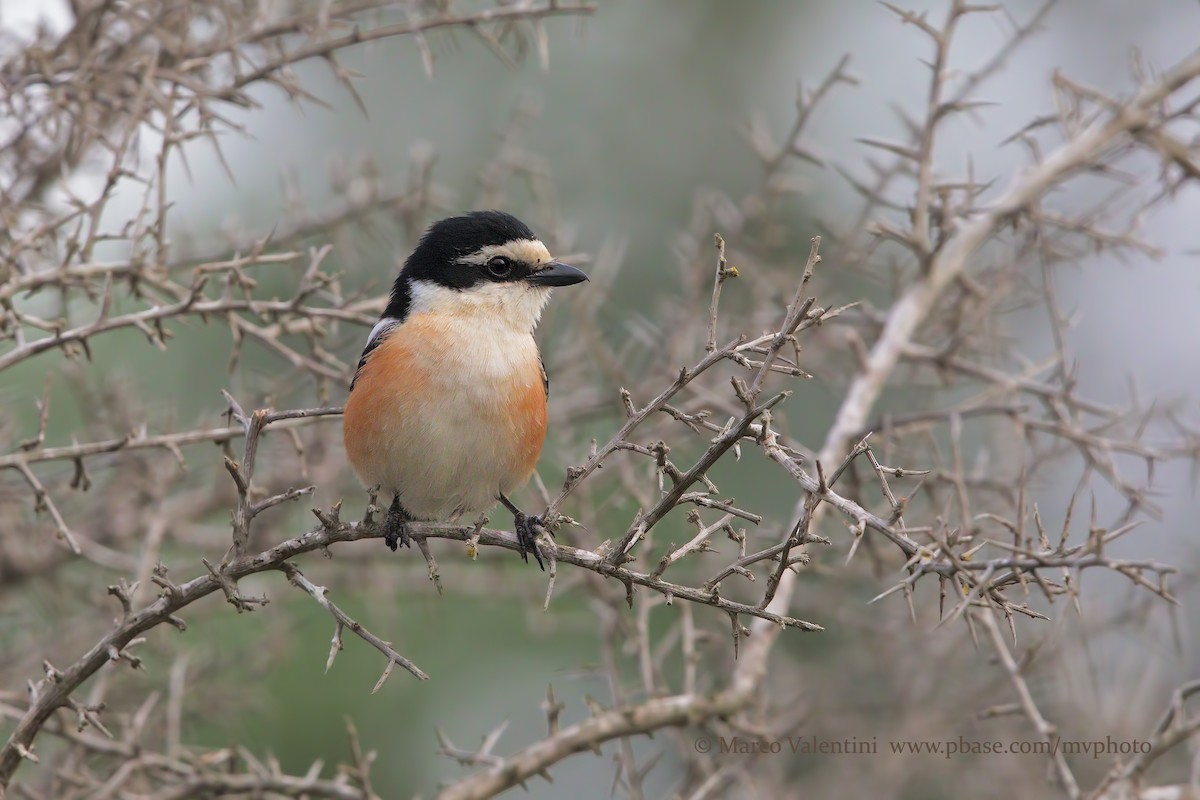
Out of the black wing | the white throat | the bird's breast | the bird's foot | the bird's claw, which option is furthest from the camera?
the white throat

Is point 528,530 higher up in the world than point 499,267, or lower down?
lower down

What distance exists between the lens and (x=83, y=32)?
4297mm

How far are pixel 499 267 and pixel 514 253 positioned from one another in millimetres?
89

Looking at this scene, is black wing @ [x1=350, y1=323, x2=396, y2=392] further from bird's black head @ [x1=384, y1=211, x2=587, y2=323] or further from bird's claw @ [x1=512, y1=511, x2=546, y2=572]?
bird's claw @ [x1=512, y1=511, x2=546, y2=572]

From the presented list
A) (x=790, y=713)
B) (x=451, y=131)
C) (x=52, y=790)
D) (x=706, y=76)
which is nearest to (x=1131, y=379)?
(x=790, y=713)

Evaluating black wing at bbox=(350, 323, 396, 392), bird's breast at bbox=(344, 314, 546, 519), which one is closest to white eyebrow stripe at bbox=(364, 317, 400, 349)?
black wing at bbox=(350, 323, 396, 392)

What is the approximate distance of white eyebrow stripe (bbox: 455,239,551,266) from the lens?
4973mm

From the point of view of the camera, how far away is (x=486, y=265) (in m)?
5.01

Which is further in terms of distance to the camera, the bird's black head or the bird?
the bird's black head

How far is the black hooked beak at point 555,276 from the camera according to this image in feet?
16.1

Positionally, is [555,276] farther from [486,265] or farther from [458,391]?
[458,391]

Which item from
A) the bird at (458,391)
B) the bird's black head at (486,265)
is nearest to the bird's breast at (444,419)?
the bird at (458,391)

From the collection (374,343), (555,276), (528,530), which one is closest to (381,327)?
(374,343)

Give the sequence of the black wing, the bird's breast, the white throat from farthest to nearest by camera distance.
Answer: the white throat, the black wing, the bird's breast
